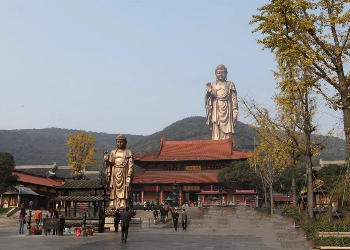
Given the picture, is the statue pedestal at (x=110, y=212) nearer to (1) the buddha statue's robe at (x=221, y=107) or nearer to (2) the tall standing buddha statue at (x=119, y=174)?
(2) the tall standing buddha statue at (x=119, y=174)

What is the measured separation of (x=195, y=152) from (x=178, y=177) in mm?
6002

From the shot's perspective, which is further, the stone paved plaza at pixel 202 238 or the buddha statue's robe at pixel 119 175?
the buddha statue's robe at pixel 119 175

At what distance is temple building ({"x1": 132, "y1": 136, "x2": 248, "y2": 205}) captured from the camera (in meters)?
57.5

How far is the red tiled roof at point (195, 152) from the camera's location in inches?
2372

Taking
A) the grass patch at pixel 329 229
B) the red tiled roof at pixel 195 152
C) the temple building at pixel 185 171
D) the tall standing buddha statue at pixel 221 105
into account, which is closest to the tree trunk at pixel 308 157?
the grass patch at pixel 329 229

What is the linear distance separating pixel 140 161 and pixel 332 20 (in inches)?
1894

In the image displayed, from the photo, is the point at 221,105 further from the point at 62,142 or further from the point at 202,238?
the point at 62,142

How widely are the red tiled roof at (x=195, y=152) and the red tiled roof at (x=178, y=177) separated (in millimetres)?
1970

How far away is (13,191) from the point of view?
4878cm

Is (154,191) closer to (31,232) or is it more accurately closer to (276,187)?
(276,187)

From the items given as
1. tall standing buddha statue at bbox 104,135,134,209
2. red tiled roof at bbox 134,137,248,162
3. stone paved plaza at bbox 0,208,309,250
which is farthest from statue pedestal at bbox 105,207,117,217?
red tiled roof at bbox 134,137,248,162

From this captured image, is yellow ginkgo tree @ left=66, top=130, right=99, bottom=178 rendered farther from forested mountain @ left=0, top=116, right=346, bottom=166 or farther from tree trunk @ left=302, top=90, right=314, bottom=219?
forested mountain @ left=0, top=116, right=346, bottom=166

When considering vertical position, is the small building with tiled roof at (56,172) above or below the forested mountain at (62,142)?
below

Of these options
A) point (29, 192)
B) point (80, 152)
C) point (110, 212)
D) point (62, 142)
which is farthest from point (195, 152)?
point (62, 142)
